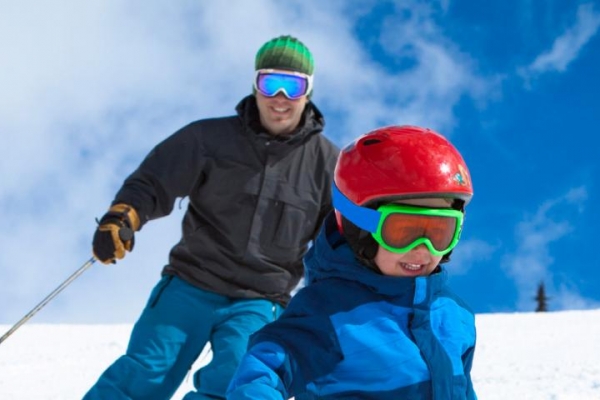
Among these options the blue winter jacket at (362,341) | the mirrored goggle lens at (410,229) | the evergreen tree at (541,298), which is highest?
the evergreen tree at (541,298)

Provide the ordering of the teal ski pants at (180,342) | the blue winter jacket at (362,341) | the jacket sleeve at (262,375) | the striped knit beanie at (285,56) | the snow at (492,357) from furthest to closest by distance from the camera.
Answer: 1. the snow at (492,357)
2. the striped knit beanie at (285,56)
3. the teal ski pants at (180,342)
4. the blue winter jacket at (362,341)
5. the jacket sleeve at (262,375)

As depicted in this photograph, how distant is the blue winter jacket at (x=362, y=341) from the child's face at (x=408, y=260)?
44 millimetres

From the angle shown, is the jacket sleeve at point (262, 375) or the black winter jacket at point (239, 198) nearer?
the jacket sleeve at point (262, 375)

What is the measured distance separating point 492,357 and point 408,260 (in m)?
4.66

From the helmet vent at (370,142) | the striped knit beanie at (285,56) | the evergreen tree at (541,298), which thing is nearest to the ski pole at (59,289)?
the striped knit beanie at (285,56)

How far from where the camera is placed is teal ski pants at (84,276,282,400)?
3381 mm

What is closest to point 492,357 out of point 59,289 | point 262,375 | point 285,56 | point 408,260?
point 285,56

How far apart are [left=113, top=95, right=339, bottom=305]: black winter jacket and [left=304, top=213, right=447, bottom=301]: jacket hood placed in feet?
4.42

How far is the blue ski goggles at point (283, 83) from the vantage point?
3955mm

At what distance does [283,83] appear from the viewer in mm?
3998

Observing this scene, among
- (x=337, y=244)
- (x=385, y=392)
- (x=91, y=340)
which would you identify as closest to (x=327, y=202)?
(x=337, y=244)

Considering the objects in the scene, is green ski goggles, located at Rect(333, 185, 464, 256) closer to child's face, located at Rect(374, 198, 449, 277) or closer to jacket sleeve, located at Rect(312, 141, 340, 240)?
child's face, located at Rect(374, 198, 449, 277)

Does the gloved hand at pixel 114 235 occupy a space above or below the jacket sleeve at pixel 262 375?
above

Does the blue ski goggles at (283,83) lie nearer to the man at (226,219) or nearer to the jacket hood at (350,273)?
the man at (226,219)
